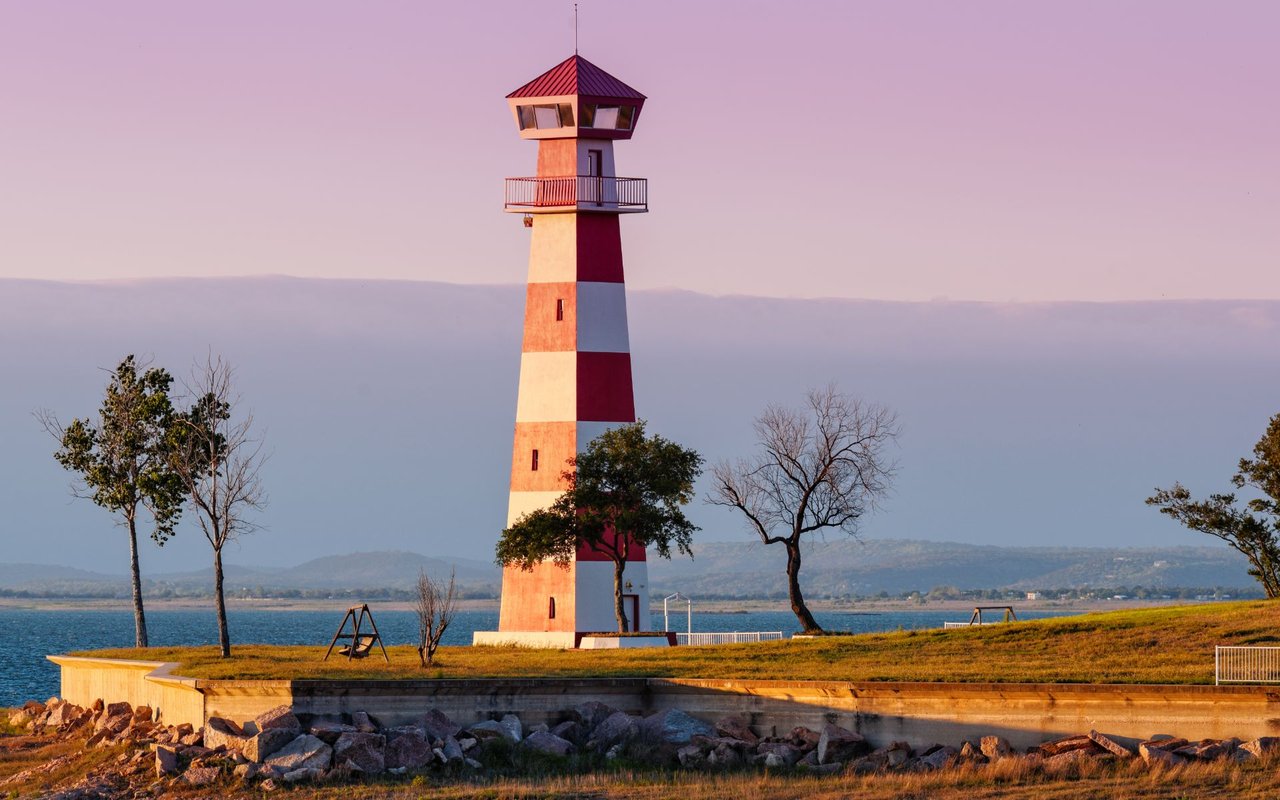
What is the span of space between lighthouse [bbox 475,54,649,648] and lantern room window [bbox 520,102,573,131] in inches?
1.0

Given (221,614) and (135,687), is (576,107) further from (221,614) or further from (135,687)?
(135,687)

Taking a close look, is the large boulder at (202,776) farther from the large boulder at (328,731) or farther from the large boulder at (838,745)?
the large boulder at (838,745)

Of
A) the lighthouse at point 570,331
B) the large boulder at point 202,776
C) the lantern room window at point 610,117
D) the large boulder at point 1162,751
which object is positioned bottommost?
the large boulder at point 202,776

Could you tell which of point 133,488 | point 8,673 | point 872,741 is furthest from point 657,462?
point 8,673

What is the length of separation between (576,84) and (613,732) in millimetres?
20362

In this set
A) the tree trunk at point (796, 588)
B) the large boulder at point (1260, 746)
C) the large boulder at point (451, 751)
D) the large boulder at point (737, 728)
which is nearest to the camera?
the large boulder at point (1260, 746)

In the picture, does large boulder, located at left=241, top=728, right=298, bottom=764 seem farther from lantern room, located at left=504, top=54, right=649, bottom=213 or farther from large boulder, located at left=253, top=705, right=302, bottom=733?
lantern room, located at left=504, top=54, right=649, bottom=213

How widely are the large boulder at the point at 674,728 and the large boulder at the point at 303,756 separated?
5.38 meters

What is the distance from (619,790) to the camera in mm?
28672

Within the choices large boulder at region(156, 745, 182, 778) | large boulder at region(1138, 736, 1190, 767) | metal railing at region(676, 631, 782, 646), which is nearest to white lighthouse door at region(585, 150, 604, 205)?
metal railing at region(676, 631, 782, 646)

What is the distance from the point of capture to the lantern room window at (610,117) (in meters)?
47.1

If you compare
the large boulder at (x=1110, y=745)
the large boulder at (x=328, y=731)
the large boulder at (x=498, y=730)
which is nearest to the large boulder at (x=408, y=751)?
the large boulder at (x=328, y=731)

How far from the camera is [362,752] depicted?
97.8 feet

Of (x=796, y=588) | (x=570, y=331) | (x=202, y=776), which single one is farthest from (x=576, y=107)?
(x=202, y=776)
